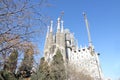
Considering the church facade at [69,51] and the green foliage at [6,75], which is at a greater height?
the church facade at [69,51]

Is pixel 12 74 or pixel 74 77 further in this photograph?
pixel 74 77

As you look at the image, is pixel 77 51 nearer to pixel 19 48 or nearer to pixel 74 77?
pixel 74 77

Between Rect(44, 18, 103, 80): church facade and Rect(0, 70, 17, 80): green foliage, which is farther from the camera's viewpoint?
Rect(44, 18, 103, 80): church facade

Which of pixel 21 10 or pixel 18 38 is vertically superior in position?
pixel 21 10

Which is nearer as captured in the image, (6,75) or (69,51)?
(6,75)

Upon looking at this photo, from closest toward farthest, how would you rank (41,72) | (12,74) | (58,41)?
(12,74) < (41,72) < (58,41)

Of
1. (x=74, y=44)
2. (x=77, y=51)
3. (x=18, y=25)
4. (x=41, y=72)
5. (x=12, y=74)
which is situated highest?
(x=74, y=44)

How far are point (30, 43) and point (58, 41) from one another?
167 feet

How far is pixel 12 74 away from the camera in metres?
19.0

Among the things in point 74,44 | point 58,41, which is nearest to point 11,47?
point 58,41

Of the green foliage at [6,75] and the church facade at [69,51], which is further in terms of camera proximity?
the church facade at [69,51]

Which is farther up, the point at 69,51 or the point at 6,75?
the point at 69,51

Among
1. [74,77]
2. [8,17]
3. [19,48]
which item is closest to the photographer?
[8,17]

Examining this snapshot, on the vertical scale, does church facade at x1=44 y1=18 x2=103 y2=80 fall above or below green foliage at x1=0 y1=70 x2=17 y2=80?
above
